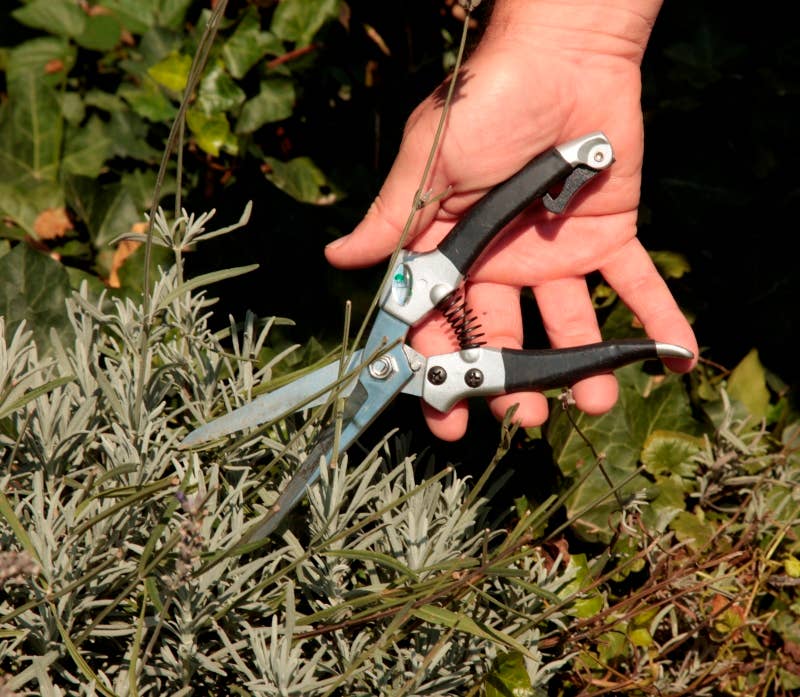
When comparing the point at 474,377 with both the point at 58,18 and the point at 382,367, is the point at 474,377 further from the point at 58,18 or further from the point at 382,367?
the point at 58,18

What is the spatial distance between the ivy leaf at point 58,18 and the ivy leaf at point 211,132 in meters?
0.60

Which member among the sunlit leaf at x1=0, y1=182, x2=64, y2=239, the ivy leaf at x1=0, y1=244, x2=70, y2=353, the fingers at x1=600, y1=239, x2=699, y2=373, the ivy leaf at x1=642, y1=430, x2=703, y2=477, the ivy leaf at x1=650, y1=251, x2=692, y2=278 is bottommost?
the ivy leaf at x1=642, y1=430, x2=703, y2=477

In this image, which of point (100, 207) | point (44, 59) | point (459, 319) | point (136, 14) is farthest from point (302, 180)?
point (459, 319)

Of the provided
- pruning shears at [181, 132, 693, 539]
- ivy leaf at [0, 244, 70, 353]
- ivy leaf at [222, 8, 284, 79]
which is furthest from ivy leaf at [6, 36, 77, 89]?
pruning shears at [181, 132, 693, 539]

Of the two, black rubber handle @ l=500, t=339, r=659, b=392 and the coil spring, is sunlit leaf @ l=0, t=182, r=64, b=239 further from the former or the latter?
black rubber handle @ l=500, t=339, r=659, b=392

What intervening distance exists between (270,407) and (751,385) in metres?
1.60

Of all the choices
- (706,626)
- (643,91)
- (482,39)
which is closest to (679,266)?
(643,91)

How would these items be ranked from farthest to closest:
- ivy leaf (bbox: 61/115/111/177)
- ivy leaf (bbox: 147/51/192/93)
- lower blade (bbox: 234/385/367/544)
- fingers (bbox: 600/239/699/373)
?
ivy leaf (bbox: 61/115/111/177)
ivy leaf (bbox: 147/51/192/93)
fingers (bbox: 600/239/699/373)
lower blade (bbox: 234/385/367/544)

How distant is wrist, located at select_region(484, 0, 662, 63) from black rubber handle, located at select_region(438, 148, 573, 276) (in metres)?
0.34

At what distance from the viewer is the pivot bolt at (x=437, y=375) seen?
1772 mm

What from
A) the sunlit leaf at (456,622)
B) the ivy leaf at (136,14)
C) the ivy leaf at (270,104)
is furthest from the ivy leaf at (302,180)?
the sunlit leaf at (456,622)

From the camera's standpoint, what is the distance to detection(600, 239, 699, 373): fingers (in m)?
1.97

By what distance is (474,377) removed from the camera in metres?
1.76

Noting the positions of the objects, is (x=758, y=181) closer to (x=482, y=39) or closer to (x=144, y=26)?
(x=482, y=39)
